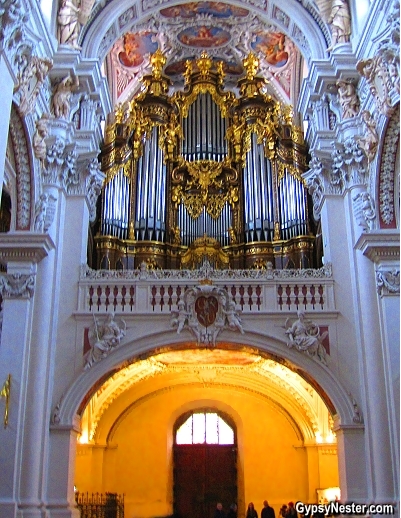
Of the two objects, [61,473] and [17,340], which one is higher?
[17,340]

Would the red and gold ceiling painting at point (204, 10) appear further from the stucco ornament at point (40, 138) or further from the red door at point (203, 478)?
the red door at point (203, 478)

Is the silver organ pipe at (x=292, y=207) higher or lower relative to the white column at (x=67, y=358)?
higher

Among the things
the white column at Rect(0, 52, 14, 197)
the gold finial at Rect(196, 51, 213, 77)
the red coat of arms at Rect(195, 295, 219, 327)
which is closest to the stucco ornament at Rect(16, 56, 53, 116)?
the white column at Rect(0, 52, 14, 197)

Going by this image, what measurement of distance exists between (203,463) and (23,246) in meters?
8.13

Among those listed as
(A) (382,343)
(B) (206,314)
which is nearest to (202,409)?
(B) (206,314)

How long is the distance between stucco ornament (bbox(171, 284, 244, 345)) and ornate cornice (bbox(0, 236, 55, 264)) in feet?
9.15

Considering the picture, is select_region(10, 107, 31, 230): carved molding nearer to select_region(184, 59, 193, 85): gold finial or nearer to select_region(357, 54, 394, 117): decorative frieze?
select_region(357, 54, 394, 117): decorative frieze

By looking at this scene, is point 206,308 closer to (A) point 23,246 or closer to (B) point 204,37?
(A) point 23,246

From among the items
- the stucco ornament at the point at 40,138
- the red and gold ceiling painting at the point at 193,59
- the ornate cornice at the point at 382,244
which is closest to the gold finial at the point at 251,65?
the red and gold ceiling painting at the point at 193,59

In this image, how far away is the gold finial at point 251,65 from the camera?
1766 cm

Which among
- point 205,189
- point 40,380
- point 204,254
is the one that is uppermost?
point 205,189

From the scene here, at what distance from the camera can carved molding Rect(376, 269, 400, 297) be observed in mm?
12805

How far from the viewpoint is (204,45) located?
18.5 meters

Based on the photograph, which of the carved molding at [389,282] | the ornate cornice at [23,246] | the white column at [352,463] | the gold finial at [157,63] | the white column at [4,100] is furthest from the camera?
the gold finial at [157,63]
